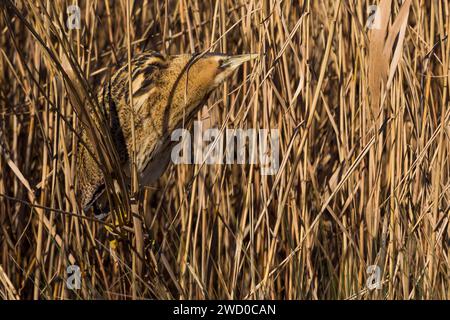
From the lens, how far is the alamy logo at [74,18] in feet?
5.41

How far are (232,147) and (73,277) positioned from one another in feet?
1.47

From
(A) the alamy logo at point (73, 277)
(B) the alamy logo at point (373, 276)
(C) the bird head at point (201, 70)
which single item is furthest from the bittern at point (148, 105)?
(B) the alamy logo at point (373, 276)

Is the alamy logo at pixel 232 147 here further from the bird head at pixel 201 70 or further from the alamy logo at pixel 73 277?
the alamy logo at pixel 73 277

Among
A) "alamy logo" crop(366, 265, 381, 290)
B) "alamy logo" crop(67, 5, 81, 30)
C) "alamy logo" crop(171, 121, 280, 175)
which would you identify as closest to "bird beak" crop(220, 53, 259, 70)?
"alamy logo" crop(171, 121, 280, 175)

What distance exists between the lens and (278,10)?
1.56 m

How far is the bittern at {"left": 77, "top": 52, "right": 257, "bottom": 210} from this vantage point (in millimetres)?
1819

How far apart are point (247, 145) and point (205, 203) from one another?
17 centimetres

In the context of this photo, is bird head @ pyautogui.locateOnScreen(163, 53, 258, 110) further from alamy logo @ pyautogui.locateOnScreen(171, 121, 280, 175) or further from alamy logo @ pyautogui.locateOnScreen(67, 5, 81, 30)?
alamy logo @ pyautogui.locateOnScreen(67, 5, 81, 30)

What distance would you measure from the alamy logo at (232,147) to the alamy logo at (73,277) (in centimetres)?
33

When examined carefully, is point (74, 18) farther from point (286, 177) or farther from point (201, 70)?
point (286, 177)

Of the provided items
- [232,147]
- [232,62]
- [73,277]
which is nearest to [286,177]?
[232,147]

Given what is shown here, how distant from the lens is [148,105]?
1.84m

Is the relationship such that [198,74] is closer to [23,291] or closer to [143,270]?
[143,270]
